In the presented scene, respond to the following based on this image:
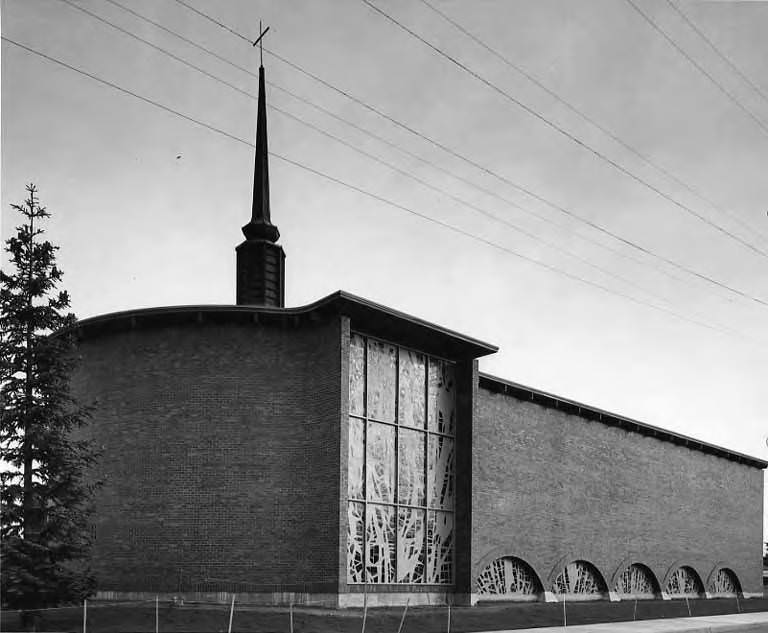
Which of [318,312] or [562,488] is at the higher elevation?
[318,312]

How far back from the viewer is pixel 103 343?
104 feet

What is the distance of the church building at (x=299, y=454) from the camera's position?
93.3ft

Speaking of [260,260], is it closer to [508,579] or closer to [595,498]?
[508,579]

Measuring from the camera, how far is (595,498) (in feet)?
137

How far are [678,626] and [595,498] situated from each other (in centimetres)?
1411

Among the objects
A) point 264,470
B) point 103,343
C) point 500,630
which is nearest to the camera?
point 500,630

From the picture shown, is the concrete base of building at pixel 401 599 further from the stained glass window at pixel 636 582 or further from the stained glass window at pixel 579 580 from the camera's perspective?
the stained glass window at pixel 636 582

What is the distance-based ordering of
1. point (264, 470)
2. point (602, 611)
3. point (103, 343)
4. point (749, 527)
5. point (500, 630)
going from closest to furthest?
point (500, 630) → point (264, 470) → point (103, 343) → point (602, 611) → point (749, 527)

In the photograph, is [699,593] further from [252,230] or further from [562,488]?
[252,230]

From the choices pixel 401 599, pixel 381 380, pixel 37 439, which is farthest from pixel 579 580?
pixel 37 439

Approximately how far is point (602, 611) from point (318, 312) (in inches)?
606

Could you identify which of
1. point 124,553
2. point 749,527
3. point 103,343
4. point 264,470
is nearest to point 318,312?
point 264,470

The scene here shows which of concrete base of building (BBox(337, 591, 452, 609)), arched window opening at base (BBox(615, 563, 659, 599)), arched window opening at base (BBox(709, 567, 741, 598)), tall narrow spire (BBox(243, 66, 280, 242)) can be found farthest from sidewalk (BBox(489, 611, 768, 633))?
arched window opening at base (BBox(709, 567, 741, 598))

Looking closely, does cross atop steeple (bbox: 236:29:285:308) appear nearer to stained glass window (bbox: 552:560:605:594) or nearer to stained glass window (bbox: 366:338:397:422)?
stained glass window (bbox: 366:338:397:422)
